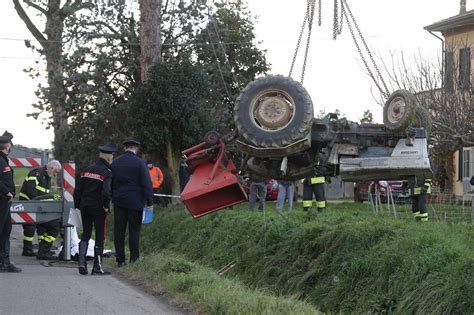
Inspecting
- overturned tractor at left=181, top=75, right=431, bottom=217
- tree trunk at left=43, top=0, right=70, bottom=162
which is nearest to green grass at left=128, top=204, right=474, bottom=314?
overturned tractor at left=181, top=75, right=431, bottom=217

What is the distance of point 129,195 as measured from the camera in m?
12.8

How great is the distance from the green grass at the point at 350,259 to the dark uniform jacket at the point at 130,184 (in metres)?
2.15

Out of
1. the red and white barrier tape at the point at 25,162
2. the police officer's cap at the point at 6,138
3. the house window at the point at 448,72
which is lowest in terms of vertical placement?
the red and white barrier tape at the point at 25,162

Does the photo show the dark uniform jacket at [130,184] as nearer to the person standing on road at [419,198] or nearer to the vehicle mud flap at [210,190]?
the vehicle mud flap at [210,190]

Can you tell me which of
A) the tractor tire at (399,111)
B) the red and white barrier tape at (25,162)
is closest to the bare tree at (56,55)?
the red and white barrier tape at (25,162)

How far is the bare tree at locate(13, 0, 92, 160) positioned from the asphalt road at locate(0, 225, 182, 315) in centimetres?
1975

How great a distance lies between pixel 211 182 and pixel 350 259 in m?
2.15

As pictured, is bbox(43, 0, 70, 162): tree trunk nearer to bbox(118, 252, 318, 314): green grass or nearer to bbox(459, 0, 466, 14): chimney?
bbox(459, 0, 466, 14): chimney

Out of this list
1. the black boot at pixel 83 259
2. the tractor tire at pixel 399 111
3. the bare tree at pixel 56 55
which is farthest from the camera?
the bare tree at pixel 56 55

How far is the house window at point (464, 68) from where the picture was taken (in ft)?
89.0

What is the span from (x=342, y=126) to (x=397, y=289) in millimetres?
2322

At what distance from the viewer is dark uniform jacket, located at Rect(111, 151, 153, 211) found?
12.8 metres

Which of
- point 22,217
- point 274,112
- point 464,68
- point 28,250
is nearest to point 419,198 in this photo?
point 274,112

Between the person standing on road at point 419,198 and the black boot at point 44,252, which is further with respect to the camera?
the black boot at point 44,252
